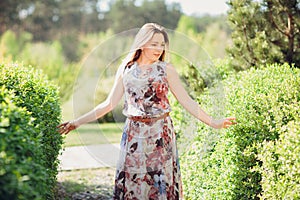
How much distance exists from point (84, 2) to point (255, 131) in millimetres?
34246

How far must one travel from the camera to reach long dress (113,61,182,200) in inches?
132

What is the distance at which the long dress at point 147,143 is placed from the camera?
334 centimetres

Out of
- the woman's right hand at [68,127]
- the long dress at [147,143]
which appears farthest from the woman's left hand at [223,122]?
the woman's right hand at [68,127]

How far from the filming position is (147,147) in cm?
344

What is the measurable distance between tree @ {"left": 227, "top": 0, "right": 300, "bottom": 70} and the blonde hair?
2.23 metres

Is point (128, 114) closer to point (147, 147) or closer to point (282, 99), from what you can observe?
point (147, 147)

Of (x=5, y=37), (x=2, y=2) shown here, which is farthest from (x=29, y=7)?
(x=5, y=37)

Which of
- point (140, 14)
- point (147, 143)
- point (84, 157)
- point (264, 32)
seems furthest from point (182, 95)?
point (140, 14)

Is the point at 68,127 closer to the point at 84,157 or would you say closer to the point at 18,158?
the point at 18,158

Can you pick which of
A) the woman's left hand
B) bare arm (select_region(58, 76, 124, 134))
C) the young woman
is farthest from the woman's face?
the woman's left hand

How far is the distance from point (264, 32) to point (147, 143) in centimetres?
256

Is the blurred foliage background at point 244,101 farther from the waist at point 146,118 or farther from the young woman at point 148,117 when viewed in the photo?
the waist at point 146,118

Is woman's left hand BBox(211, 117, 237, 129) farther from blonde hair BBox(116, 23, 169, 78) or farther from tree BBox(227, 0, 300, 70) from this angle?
tree BBox(227, 0, 300, 70)

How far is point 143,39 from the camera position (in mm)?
3336
